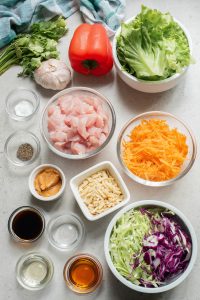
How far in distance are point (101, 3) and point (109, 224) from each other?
102cm

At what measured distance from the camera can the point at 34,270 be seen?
210 cm

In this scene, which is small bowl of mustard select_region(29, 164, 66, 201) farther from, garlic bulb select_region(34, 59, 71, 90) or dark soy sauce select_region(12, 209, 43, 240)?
garlic bulb select_region(34, 59, 71, 90)

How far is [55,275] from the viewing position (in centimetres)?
211

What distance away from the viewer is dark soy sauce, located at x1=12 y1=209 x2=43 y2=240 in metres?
2.11

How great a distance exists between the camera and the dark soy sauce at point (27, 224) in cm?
211

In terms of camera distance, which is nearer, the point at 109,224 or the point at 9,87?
the point at 109,224

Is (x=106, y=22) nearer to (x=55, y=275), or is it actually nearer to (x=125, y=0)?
(x=125, y=0)

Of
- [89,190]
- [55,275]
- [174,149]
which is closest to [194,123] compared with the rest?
[174,149]

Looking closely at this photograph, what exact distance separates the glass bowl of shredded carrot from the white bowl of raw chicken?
0.28ft

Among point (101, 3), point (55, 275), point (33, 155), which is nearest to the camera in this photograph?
point (55, 275)

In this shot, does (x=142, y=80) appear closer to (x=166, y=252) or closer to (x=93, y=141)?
(x=93, y=141)

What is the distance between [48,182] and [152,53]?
2.20 feet

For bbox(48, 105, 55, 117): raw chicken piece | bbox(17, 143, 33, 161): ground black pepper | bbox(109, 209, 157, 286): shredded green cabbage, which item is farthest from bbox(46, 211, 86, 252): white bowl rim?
bbox(48, 105, 55, 117): raw chicken piece

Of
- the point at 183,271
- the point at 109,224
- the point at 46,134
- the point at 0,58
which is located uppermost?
the point at 0,58
